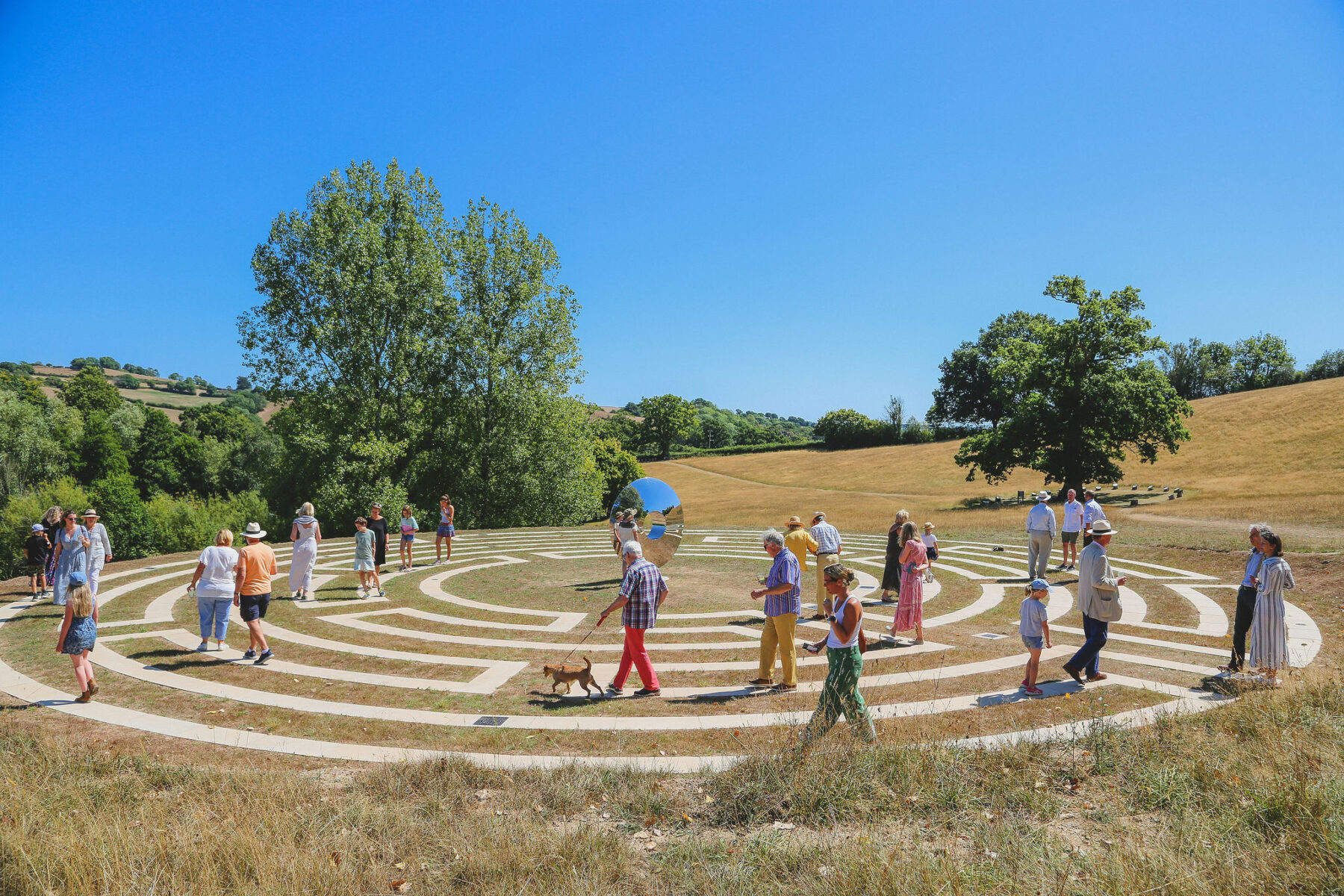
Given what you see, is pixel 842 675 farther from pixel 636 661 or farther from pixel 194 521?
pixel 194 521

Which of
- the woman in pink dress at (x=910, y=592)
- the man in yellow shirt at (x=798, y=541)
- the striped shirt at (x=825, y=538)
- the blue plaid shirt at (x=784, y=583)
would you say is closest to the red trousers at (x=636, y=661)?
the blue plaid shirt at (x=784, y=583)

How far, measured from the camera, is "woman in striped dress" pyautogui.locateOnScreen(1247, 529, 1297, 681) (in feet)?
30.5

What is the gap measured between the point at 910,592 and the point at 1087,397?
1530 inches

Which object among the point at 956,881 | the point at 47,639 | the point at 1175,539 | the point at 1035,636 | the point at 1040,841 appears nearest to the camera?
the point at 956,881

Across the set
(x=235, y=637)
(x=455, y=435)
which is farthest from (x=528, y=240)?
(x=235, y=637)

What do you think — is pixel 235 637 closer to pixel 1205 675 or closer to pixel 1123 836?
pixel 1123 836

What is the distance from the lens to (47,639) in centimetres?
1225

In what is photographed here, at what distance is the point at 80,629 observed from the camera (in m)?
8.95

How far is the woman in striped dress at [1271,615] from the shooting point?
30.5 ft

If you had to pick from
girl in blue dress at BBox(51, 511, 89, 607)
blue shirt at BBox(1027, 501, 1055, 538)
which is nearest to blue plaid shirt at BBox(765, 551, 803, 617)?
girl in blue dress at BBox(51, 511, 89, 607)

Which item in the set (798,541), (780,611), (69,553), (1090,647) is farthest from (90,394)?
(1090,647)

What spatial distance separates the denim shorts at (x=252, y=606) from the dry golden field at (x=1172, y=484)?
25872 millimetres

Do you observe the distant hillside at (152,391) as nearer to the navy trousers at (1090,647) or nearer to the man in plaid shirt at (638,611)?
the man in plaid shirt at (638,611)

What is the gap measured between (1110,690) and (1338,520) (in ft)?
84.6
